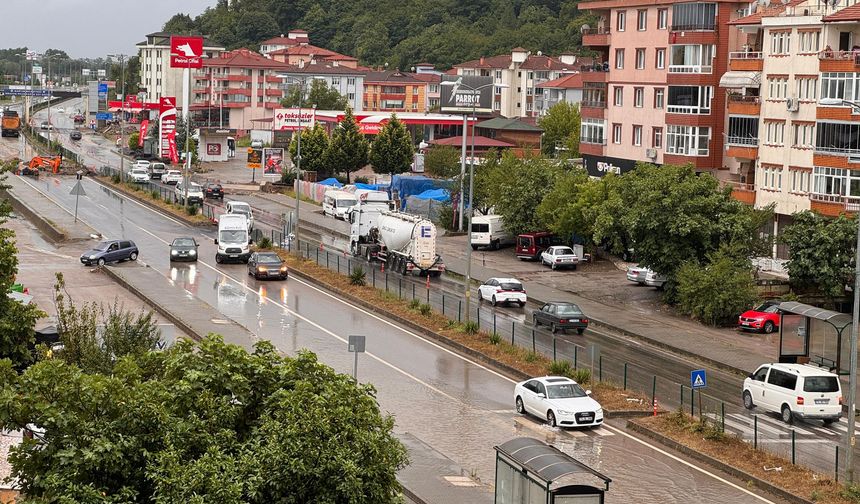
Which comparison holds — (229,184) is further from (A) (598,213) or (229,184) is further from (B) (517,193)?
(A) (598,213)

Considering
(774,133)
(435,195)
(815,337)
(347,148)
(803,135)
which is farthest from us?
(347,148)

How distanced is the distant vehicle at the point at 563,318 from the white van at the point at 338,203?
39118mm

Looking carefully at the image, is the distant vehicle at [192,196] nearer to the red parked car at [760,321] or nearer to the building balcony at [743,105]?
the building balcony at [743,105]

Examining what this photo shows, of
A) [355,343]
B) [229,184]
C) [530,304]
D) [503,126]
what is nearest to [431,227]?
[530,304]

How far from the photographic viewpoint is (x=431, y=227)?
2394 inches

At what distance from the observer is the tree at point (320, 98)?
160000 mm

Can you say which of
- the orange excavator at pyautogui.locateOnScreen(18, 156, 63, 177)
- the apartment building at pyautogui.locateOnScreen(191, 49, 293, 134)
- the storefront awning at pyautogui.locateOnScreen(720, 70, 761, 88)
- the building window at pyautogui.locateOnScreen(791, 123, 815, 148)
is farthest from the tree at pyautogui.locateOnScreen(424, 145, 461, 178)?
the apartment building at pyautogui.locateOnScreen(191, 49, 293, 134)

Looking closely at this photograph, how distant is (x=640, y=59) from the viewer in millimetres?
75438

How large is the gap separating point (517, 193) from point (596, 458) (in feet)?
135

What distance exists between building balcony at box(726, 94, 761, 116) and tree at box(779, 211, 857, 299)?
41.0ft

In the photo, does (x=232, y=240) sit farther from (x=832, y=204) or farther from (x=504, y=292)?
(x=832, y=204)

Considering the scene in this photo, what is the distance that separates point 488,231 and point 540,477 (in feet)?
166

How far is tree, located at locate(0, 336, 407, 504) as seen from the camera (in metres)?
16.7

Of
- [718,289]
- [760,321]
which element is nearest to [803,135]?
[718,289]
